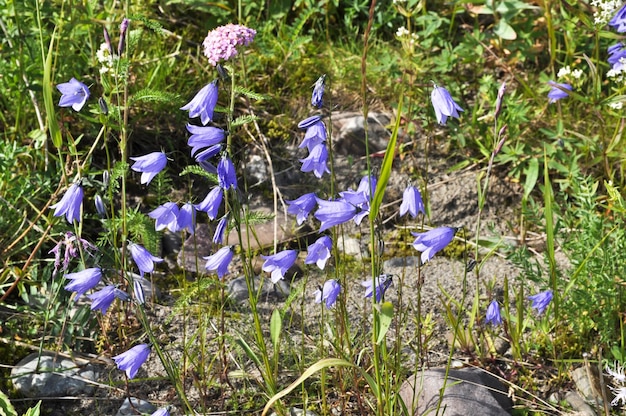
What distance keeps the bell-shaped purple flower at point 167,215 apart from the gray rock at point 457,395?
0.97 meters

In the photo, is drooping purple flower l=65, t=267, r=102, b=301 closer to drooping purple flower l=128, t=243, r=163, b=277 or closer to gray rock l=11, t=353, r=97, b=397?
drooping purple flower l=128, t=243, r=163, b=277

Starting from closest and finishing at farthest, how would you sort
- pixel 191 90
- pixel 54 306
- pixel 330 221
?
pixel 330 221, pixel 54 306, pixel 191 90

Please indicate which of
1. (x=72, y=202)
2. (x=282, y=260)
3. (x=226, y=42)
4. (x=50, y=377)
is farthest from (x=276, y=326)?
(x=50, y=377)

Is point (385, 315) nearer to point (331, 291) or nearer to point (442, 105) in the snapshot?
point (331, 291)

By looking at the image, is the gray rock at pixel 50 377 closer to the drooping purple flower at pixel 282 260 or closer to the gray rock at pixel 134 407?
the gray rock at pixel 134 407

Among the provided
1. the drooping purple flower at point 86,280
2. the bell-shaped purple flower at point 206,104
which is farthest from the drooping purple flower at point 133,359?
the bell-shaped purple flower at point 206,104

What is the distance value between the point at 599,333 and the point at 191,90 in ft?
7.85

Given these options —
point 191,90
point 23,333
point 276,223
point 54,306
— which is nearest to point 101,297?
point 54,306

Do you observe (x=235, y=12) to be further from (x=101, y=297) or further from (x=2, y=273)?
(x=101, y=297)

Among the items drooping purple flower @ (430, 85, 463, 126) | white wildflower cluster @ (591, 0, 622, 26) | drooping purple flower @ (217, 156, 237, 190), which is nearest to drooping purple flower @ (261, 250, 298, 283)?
drooping purple flower @ (217, 156, 237, 190)

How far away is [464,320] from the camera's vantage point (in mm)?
3365

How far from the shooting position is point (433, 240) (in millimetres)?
2324

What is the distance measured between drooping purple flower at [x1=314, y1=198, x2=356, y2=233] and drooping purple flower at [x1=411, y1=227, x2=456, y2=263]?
20 cm

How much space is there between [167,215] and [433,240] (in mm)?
912
